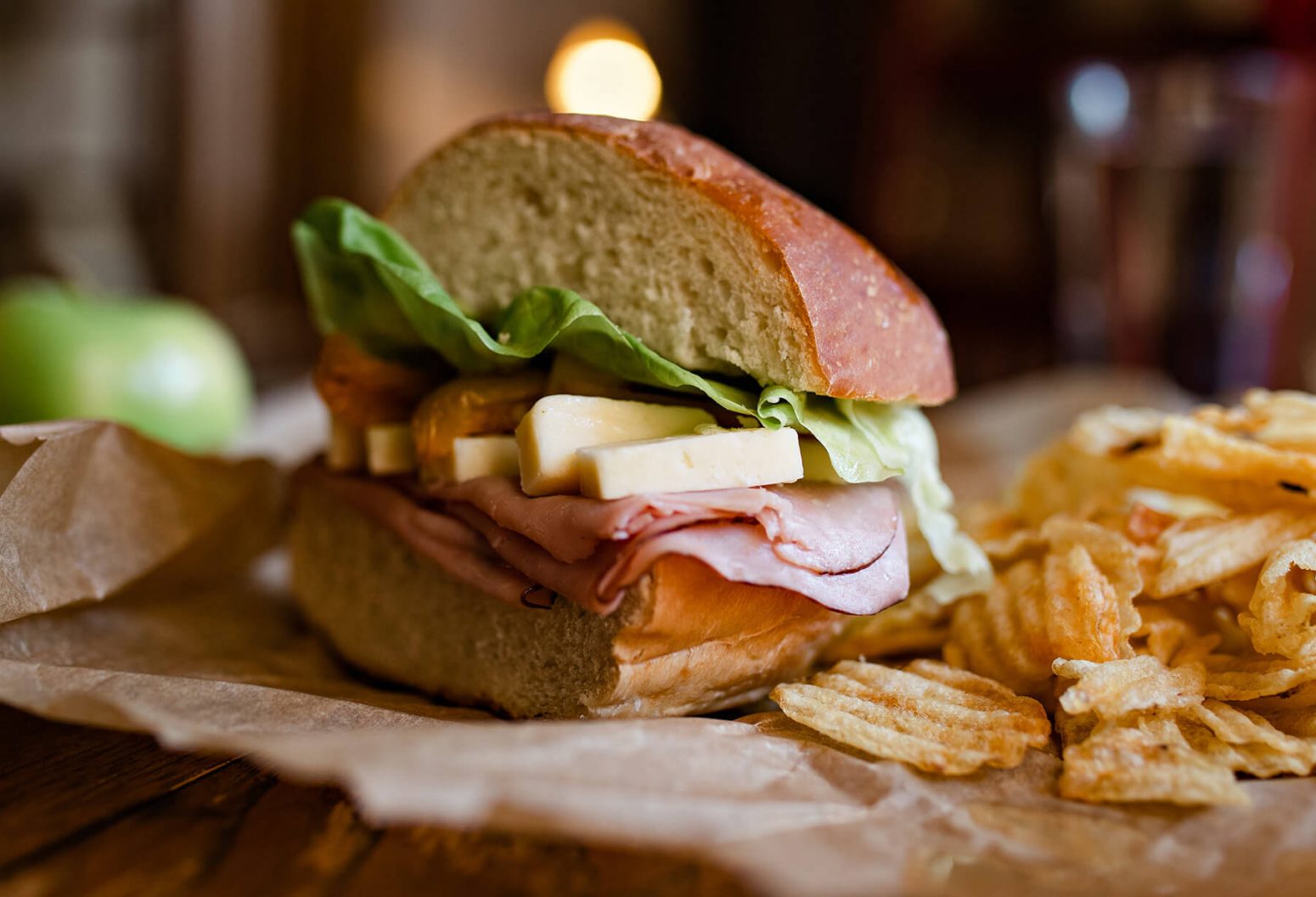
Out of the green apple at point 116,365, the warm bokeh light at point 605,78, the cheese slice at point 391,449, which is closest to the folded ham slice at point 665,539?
the cheese slice at point 391,449

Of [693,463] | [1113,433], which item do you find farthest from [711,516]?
[1113,433]

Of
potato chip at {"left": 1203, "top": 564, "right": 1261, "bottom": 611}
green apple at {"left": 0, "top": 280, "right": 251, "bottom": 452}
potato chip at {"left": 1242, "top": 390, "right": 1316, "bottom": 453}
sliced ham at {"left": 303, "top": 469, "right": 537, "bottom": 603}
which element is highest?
potato chip at {"left": 1242, "top": 390, "right": 1316, "bottom": 453}

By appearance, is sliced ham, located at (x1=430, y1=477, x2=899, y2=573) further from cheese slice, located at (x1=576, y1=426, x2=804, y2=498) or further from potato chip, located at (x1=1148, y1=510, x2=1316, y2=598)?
potato chip, located at (x1=1148, y1=510, x2=1316, y2=598)

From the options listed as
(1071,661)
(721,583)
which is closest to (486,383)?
(721,583)

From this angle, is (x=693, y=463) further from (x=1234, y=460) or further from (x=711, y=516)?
(x=1234, y=460)

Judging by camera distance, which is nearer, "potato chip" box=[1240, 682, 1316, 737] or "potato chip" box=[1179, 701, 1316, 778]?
"potato chip" box=[1179, 701, 1316, 778]

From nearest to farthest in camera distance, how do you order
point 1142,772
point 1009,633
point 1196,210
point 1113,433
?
1. point 1142,772
2. point 1009,633
3. point 1113,433
4. point 1196,210

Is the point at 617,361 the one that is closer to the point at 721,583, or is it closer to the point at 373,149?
the point at 721,583

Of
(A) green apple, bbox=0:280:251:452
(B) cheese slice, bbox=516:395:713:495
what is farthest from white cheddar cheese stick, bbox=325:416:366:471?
(A) green apple, bbox=0:280:251:452
